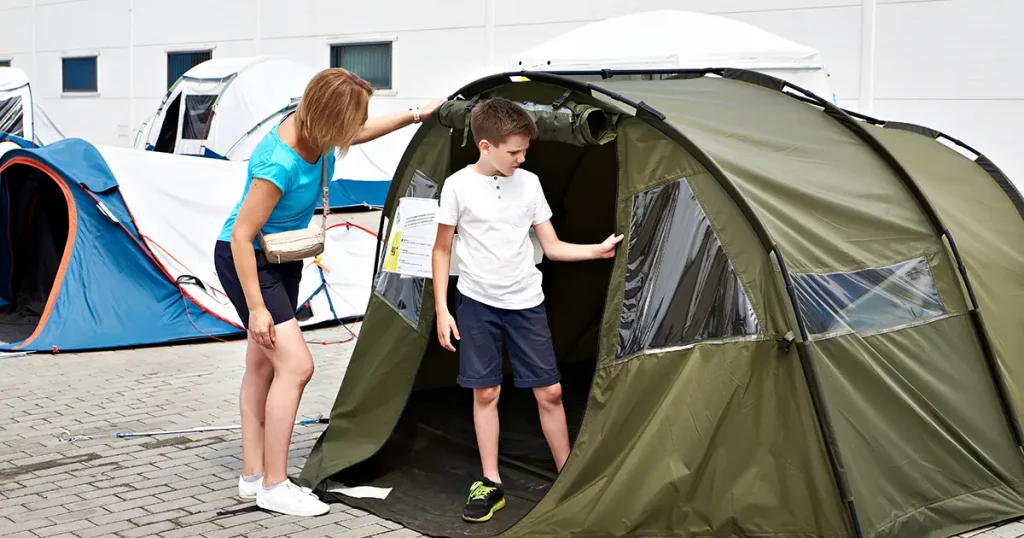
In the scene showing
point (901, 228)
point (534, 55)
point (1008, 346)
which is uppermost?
point (534, 55)

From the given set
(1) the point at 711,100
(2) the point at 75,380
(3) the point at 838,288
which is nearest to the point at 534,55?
(2) the point at 75,380

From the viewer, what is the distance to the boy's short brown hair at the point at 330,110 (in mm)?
4621

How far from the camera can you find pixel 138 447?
5988 millimetres

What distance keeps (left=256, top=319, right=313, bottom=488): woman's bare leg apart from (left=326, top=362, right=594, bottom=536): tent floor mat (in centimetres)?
43

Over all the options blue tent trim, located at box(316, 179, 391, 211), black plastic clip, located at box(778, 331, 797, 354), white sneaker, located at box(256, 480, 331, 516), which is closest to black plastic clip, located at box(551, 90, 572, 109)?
black plastic clip, located at box(778, 331, 797, 354)

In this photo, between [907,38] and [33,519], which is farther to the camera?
[907,38]

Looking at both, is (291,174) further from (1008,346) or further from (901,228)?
(1008,346)

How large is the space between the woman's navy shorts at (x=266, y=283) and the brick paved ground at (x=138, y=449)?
2.76 feet

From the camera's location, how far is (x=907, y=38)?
11.5 metres

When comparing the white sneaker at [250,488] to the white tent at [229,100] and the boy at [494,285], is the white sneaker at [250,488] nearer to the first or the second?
the boy at [494,285]

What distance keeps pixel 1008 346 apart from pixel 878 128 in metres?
1.33

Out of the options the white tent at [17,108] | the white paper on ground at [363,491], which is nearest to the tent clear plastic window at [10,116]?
the white tent at [17,108]

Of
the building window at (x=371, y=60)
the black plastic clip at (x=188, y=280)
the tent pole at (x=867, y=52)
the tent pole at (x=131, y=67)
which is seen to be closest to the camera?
the black plastic clip at (x=188, y=280)

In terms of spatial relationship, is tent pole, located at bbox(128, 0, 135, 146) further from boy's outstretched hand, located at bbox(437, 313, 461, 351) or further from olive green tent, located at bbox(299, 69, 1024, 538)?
boy's outstretched hand, located at bbox(437, 313, 461, 351)
